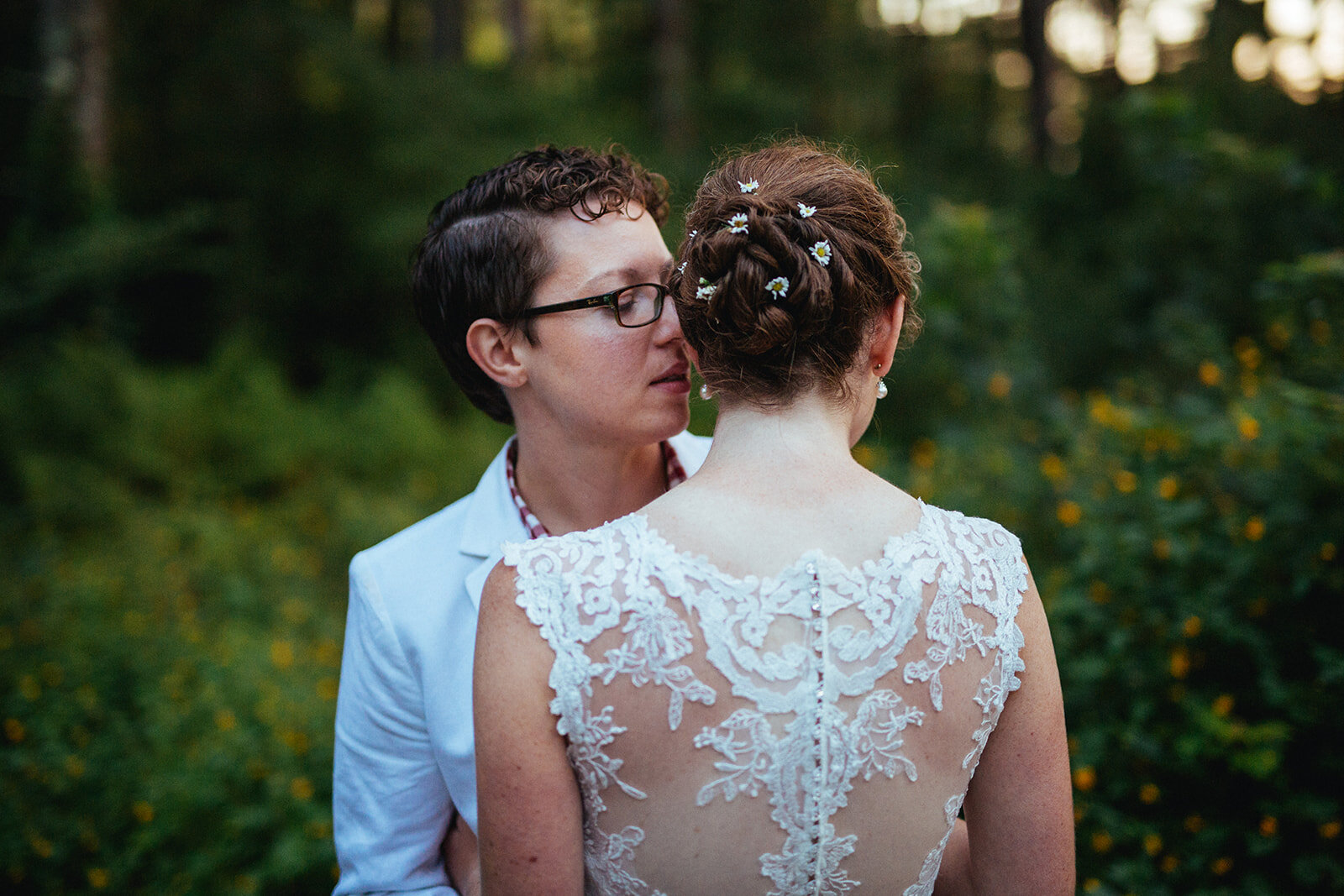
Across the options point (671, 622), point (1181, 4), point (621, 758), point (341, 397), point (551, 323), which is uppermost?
point (1181, 4)

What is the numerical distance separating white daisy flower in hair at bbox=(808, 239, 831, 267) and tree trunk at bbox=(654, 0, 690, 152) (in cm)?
1058

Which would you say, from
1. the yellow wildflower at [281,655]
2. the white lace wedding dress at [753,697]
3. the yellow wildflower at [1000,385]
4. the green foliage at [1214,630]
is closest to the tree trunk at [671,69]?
the yellow wildflower at [1000,385]

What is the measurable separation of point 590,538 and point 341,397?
30.4 ft

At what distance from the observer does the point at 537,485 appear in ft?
7.22

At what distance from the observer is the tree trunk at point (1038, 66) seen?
1242 centimetres

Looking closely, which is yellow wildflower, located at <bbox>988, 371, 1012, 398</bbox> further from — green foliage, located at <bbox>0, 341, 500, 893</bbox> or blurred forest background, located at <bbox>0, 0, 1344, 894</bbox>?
green foliage, located at <bbox>0, 341, 500, 893</bbox>

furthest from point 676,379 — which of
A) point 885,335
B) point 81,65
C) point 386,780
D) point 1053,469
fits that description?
point 81,65

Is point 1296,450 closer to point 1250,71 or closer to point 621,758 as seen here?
point 621,758

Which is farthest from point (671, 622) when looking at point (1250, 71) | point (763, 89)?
point (763, 89)

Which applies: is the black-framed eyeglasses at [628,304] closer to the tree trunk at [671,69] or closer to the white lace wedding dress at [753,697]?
the white lace wedding dress at [753,697]

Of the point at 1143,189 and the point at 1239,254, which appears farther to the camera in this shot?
the point at 1143,189

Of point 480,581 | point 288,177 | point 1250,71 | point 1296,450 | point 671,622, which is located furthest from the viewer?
point 288,177

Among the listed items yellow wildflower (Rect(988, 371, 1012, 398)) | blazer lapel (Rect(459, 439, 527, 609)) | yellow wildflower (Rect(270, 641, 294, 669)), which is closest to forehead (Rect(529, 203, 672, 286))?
blazer lapel (Rect(459, 439, 527, 609))

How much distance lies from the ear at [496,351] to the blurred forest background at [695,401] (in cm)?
83
